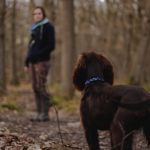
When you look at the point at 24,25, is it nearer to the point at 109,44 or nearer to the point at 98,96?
the point at 109,44

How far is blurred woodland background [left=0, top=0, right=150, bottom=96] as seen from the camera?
60.3ft

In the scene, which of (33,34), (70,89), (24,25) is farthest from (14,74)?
(33,34)

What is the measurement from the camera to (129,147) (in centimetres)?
619

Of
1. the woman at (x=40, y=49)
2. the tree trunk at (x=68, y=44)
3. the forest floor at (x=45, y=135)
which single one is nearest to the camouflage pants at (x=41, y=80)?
the woman at (x=40, y=49)

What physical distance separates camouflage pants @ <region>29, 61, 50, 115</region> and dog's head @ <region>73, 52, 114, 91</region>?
4.69m

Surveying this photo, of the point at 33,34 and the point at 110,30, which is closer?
the point at 33,34

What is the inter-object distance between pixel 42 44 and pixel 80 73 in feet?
16.1

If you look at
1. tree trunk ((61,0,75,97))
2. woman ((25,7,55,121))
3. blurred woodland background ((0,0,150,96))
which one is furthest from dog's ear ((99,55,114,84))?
tree trunk ((61,0,75,97))

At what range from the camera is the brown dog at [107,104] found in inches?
235

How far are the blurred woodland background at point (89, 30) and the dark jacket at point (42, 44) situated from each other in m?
6.07

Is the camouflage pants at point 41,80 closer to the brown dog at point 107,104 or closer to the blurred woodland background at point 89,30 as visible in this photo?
the brown dog at point 107,104

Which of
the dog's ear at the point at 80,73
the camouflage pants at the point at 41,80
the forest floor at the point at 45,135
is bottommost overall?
the forest floor at the point at 45,135

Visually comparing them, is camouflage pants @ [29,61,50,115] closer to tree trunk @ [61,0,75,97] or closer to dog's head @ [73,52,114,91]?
dog's head @ [73,52,114,91]

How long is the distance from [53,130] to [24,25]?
26.2 m
